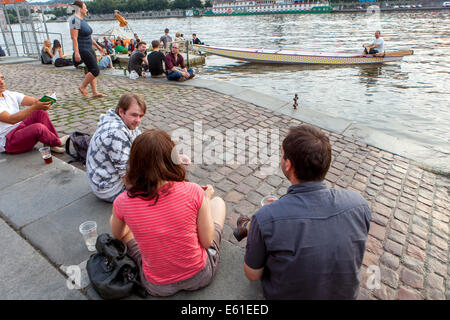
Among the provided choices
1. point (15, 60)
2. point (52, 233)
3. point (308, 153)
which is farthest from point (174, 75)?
point (15, 60)

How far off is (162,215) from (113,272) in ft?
1.95

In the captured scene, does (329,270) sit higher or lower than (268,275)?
higher

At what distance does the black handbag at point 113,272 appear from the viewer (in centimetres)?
186

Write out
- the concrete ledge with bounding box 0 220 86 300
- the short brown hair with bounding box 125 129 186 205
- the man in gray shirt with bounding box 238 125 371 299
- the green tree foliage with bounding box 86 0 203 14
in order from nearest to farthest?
the man in gray shirt with bounding box 238 125 371 299 → the short brown hair with bounding box 125 129 186 205 → the concrete ledge with bounding box 0 220 86 300 → the green tree foliage with bounding box 86 0 203 14

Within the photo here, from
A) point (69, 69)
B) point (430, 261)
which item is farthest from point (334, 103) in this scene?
point (69, 69)

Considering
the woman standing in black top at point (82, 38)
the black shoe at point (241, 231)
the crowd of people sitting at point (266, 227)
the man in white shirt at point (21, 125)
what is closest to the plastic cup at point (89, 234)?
the crowd of people sitting at point (266, 227)

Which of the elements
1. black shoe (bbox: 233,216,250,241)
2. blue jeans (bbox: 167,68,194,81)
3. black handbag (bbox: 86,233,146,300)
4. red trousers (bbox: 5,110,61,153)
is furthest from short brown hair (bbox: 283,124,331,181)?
blue jeans (bbox: 167,68,194,81)

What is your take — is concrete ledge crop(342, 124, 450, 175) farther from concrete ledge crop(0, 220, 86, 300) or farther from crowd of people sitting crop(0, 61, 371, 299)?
concrete ledge crop(0, 220, 86, 300)

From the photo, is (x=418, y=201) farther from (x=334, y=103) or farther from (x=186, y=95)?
(x=334, y=103)

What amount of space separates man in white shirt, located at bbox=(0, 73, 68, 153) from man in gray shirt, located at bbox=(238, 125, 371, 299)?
359cm

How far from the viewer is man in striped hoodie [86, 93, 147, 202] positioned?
9.07 feet

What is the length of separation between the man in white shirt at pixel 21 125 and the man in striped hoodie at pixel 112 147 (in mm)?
1515

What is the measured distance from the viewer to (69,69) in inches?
443

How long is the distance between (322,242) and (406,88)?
13236 mm
